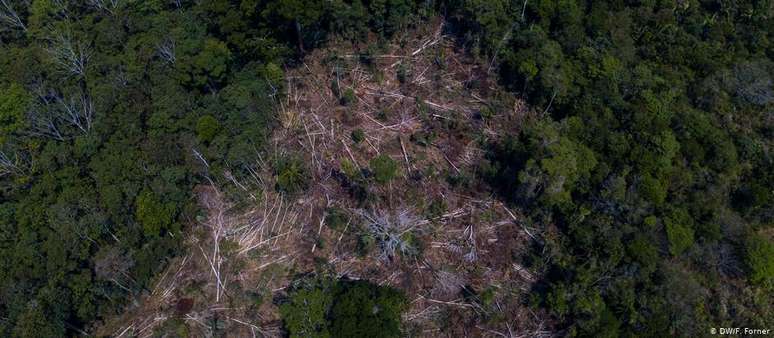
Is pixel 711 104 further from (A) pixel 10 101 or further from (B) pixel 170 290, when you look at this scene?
(A) pixel 10 101

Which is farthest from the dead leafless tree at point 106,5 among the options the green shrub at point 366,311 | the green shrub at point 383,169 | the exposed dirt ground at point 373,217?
the green shrub at point 366,311

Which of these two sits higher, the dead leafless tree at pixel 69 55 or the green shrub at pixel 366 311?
the dead leafless tree at pixel 69 55

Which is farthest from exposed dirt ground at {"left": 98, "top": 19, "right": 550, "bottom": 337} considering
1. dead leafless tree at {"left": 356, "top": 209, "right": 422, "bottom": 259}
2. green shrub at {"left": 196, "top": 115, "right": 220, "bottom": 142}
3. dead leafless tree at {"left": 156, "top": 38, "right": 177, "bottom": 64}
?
dead leafless tree at {"left": 156, "top": 38, "right": 177, "bottom": 64}

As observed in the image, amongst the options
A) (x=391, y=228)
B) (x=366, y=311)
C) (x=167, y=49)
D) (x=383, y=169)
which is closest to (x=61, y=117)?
(x=167, y=49)

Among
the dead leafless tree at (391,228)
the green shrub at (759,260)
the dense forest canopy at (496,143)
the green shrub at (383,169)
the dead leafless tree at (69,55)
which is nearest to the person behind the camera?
the green shrub at (759,260)

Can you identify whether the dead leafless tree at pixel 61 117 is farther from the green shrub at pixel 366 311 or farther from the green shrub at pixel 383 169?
the green shrub at pixel 366 311

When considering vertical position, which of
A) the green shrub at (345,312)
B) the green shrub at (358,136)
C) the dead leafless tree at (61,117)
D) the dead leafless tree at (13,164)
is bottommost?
the dead leafless tree at (13,164)

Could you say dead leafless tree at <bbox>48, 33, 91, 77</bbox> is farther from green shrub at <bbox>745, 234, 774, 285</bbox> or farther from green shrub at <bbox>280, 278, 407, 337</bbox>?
green shrub at <bbox>745, 234, 774, 285</bbox>

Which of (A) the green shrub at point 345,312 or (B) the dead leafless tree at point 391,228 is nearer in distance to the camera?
(A) the green shrub at point 345,312
